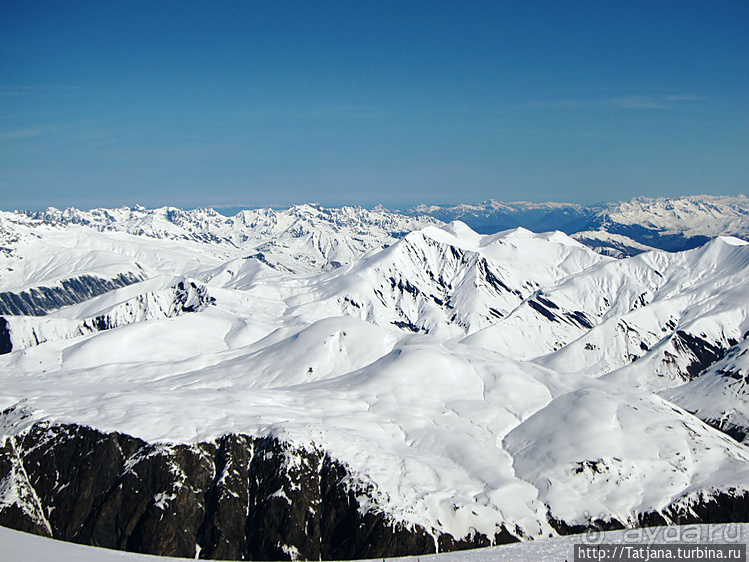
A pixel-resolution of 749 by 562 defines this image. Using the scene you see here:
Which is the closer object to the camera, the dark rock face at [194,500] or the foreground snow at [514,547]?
the foreground snow at [514,547]

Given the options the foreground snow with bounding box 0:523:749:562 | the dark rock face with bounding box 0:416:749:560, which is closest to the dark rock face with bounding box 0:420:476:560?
the dark rock face with bounding box 0:416:749:560

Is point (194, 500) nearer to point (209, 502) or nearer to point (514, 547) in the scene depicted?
point (209, 502)

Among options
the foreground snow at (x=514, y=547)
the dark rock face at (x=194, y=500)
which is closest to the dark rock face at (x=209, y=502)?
the dark rock face at (x=194, y=500)

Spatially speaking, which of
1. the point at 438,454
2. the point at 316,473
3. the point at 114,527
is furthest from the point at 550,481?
the point at 114,527

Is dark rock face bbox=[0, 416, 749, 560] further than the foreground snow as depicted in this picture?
Yes

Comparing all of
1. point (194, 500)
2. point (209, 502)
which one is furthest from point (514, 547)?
point (194, 500)

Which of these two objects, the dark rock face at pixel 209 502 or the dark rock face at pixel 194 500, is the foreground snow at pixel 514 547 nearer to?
the dark rock face at pixel 209 502

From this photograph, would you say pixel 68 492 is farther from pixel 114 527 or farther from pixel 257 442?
pixel 257 442

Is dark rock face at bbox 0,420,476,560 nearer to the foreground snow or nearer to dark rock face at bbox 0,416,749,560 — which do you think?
dark rock face at bbox 0,416,749,560
